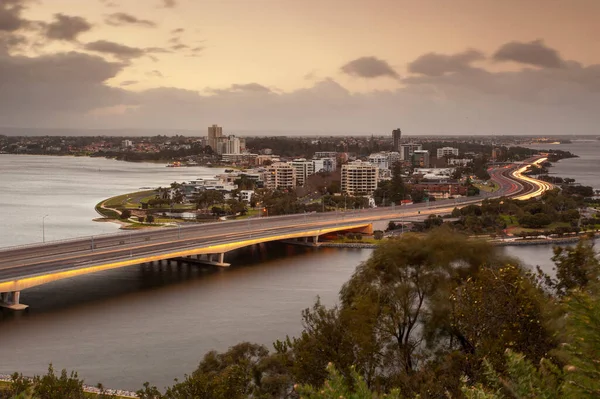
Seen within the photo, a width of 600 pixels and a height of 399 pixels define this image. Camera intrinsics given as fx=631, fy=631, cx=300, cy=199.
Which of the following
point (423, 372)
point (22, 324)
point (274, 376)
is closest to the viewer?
point (423, 372)

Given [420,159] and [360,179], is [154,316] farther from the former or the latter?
[420,159]

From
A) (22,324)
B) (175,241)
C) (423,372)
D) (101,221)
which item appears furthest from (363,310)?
(101,221)

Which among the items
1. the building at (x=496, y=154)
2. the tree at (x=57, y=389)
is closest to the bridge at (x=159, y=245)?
the tree at (x=57, y=389)

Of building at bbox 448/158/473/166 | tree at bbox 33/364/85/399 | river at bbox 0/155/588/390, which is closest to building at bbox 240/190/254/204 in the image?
river at bbox 0/155/588/390

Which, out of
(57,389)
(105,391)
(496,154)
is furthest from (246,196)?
(496,154)

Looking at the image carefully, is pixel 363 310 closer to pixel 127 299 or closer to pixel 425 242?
pixel 425 242

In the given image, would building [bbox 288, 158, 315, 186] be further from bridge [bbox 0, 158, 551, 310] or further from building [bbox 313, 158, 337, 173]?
bridge [bbox 0, 158, 551, 310]

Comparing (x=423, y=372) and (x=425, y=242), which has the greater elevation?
(x=425, y=242)
